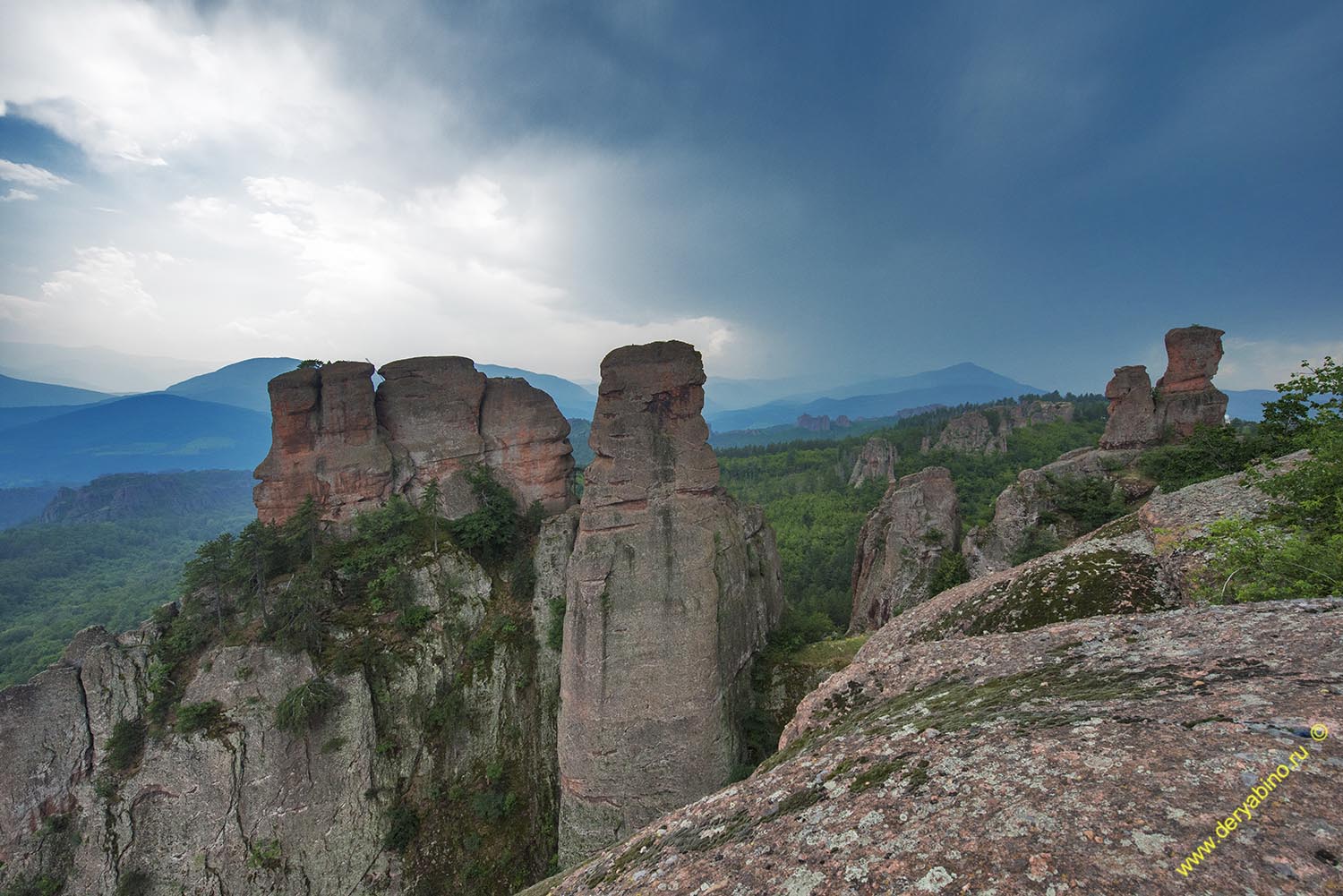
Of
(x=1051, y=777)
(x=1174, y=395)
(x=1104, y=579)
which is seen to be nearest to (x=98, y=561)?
(x=1051, y=777)

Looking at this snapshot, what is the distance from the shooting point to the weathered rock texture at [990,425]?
7057 cm

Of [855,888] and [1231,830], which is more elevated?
[1231,830]

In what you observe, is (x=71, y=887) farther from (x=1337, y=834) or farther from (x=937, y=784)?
(x=1337, y=834)

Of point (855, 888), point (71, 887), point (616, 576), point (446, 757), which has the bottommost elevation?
point (71, 887)

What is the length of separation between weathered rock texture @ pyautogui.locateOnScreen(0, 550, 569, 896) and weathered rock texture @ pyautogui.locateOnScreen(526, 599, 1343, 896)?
17.0 m

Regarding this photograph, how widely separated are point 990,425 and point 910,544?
75725 mm

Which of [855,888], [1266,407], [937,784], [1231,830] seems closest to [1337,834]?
[1231,830]

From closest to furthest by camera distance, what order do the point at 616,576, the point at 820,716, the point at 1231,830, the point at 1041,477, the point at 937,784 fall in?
the point at 1231,830, the point at 937,784, the point at 820,716, the point at 616,576, the point at 1041,477

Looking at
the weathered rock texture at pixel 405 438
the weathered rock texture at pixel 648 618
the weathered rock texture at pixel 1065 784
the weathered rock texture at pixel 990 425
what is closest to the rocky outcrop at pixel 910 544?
the weathered rock texture at pixel 648 618

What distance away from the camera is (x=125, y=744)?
17.5 meters

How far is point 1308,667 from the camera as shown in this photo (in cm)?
359

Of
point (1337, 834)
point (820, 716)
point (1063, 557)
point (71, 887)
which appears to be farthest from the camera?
point (71, 887)

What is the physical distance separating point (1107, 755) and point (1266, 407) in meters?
19.6

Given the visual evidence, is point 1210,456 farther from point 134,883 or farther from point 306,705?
point 134,883
